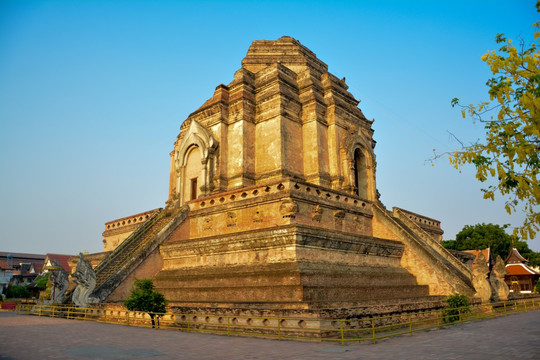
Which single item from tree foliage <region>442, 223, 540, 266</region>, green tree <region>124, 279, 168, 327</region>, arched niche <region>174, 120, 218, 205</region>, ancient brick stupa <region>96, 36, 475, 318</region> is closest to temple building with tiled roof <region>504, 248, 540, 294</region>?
tree foliage <region>442, 223, 540, 266</region>

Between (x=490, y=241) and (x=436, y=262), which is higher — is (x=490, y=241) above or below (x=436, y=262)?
above

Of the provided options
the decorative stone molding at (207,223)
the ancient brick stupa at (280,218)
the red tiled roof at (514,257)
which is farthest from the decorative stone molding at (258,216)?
the red tiled roof at (514,257)

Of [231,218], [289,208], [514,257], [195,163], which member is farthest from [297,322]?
[514,257]

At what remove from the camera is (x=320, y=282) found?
13148mm

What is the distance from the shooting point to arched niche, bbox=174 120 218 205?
21828mm

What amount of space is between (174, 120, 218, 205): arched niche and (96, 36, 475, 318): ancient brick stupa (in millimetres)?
62

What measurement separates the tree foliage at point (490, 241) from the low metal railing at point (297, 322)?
121 ft

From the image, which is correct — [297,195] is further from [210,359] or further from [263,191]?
[210,359]

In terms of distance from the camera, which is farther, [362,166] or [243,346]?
[362,166]

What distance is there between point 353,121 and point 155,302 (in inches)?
628

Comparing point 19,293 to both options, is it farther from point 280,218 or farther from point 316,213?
point 316,213

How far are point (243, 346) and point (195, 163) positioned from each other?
15.0 meters

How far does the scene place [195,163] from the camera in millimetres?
23266

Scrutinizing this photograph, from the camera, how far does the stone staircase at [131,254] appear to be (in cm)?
1642
